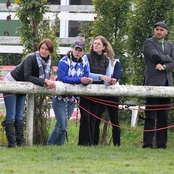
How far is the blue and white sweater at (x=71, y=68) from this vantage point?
1037 centimetres

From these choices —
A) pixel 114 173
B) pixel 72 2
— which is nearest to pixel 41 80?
pixel 114 173

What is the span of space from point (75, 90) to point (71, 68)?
40 centimetres

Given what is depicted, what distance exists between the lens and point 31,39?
37.3 feet

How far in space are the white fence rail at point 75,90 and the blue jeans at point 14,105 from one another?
119mm

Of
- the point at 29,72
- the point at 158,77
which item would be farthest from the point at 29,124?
the point at 158,77

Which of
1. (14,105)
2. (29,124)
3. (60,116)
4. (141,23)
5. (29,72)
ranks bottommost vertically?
(29,124)

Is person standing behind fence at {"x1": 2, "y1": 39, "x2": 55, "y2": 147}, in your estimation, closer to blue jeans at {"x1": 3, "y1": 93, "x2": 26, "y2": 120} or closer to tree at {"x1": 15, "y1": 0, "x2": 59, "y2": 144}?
blue jeans at {"x1": 3, "y1": 93, "x2": 26, "y2": 120}

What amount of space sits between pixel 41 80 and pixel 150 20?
2.94 meters

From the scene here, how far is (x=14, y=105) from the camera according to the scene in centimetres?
1023

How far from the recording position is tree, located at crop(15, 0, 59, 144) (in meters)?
11.2

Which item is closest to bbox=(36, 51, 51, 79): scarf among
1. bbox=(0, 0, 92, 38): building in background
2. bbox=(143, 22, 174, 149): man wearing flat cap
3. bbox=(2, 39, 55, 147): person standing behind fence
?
bbox=(2, 39, 55, 147): person standing behind fence

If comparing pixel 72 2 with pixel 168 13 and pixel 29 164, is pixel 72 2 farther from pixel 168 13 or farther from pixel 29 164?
pixel 29 164

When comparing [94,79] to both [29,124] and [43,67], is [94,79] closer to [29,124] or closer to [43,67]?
[43,67]

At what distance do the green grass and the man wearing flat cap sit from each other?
0.60 meters
